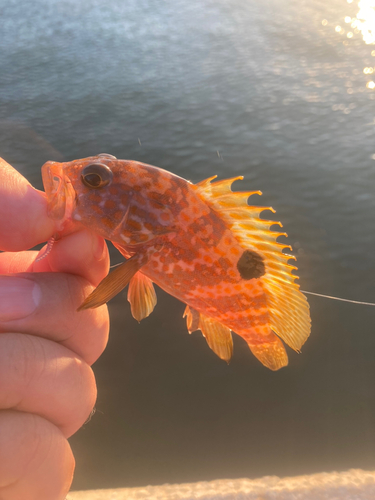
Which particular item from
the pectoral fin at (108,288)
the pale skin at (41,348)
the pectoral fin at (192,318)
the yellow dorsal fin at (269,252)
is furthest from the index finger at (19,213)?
the pectoral fin at (192,318)

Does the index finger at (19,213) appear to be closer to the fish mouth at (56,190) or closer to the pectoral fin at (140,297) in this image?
the fish mouth at (56,190)

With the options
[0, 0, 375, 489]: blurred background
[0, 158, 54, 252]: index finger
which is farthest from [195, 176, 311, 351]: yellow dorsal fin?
[0, 0, 375, 489]: blurred background

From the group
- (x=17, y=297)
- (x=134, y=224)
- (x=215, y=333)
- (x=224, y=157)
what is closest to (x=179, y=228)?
(x=134, y=224)

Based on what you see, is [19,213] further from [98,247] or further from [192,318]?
[192,318]

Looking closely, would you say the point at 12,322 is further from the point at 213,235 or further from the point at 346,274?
the point at 346,274

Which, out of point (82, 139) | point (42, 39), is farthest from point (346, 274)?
point (42, 39)

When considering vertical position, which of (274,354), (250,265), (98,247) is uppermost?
(250,265)
